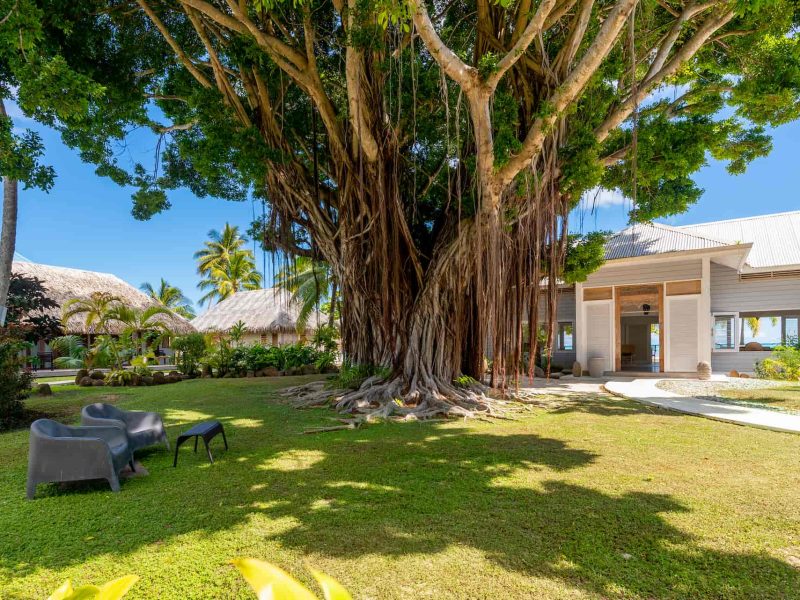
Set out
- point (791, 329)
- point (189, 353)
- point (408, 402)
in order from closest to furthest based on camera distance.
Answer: point (408, 402)
point (791, 329)
point (189, 353)

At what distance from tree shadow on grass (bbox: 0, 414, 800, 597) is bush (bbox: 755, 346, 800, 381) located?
9530mm

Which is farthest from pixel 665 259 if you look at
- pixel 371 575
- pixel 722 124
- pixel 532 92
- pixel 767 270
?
pixel 371 575

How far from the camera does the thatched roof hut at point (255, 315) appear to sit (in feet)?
65.0

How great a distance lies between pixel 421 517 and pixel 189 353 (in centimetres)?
1264

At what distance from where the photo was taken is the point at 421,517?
120 inches

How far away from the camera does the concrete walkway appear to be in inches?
229

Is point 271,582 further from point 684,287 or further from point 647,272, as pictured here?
point 647,272

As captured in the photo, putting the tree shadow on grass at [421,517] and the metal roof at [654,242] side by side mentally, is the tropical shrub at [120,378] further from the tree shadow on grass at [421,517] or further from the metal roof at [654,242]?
the metal roof at [654,242]

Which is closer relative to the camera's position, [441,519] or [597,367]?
[441,519]

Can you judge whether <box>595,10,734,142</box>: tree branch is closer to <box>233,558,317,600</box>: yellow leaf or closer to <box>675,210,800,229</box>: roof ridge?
<box>233,558,317,600</box>: yellow leaf

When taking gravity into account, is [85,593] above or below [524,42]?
below

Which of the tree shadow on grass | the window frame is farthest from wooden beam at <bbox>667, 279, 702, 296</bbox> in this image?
the tree shadow on grass

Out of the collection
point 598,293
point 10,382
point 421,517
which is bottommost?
point 421,517

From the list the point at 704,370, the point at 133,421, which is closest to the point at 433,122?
the point at 133,421
